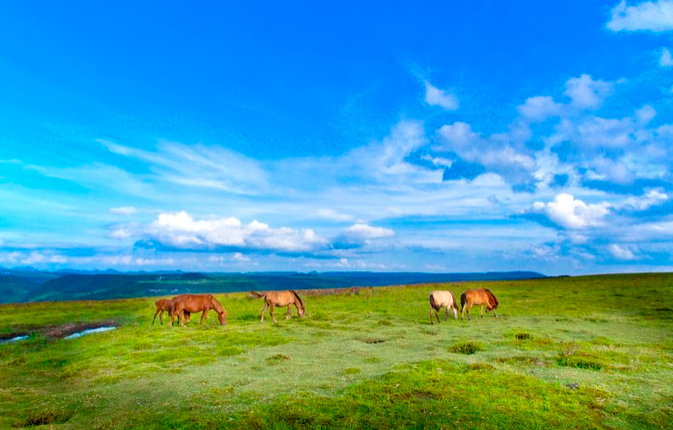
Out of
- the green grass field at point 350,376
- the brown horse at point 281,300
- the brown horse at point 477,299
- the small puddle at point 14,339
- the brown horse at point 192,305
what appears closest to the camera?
the green grass field at point 350,376

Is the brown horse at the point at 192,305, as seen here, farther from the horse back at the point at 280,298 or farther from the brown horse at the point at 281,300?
the horse back at the point at 280,298

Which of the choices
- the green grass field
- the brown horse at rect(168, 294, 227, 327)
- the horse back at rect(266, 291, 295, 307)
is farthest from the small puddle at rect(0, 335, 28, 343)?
the horse back at rect(266, 291, 295, 307)

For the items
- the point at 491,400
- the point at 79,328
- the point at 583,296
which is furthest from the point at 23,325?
the point at 583,296

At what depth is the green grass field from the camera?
1066cm

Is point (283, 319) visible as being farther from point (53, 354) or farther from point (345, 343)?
point (53, 354)

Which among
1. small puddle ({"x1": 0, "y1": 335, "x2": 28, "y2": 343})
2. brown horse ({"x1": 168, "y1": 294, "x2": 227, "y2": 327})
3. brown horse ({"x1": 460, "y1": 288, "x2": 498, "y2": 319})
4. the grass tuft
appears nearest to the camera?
the grass tuft

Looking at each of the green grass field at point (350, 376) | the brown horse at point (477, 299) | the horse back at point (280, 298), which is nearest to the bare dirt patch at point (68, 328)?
the green grass field at point (350, 376)

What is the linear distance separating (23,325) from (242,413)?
110ft

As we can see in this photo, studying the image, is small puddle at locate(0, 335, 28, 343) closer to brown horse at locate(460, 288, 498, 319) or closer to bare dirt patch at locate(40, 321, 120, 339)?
bare dirt patch at locate(40, 321, 120, 339)

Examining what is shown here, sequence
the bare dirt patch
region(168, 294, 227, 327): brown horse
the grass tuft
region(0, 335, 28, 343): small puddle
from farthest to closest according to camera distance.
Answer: region(168, 294, 227, 327): brown horse < the bare dirt patch < region(0, 335, 28, 343): small puddle < the grass tuft

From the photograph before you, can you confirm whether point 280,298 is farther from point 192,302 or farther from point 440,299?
point 440,299

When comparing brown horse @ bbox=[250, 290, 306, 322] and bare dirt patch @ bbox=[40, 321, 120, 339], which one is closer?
bare dirt patch @ bbox=[40, 321, 120, 339]

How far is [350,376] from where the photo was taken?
14.2 metres

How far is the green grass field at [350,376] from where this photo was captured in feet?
35.0
